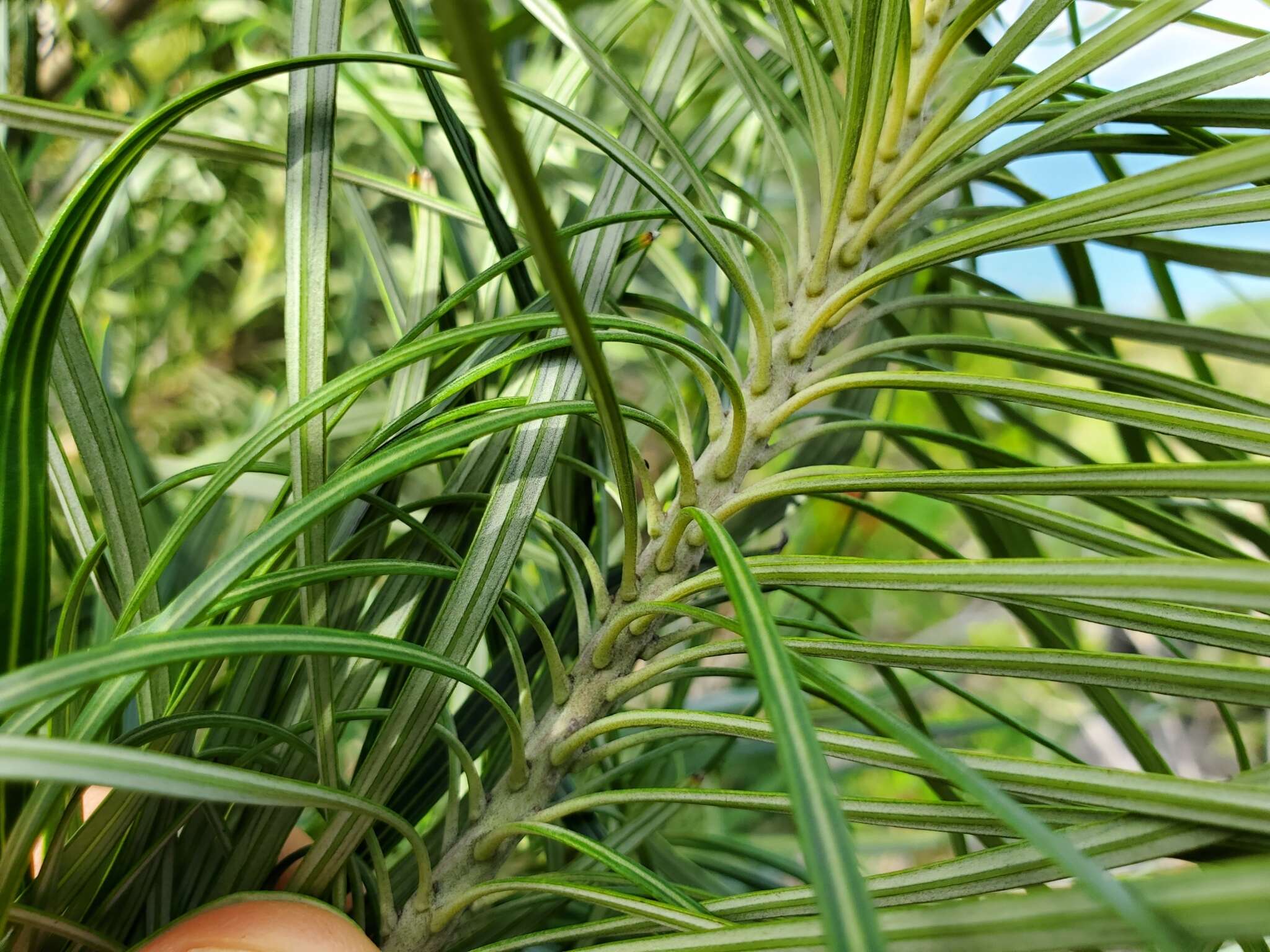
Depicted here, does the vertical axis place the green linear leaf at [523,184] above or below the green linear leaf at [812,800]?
above

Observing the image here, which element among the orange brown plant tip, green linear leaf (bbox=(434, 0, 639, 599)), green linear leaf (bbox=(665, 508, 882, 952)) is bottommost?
the orange brown plant tip

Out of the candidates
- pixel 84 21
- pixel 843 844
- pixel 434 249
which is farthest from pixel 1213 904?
pixel 84 21

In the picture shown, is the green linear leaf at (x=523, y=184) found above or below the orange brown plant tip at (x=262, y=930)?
above

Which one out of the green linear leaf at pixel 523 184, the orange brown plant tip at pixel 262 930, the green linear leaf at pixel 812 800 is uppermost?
the green linear leaf at pixel 523 184

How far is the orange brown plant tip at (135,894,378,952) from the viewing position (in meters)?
0.17

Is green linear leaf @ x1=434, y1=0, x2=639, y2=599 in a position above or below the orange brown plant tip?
above

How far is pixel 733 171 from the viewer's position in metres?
0.41

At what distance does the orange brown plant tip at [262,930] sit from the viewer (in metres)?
0.17

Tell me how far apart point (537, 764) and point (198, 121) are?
492mm

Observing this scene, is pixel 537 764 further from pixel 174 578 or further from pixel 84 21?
pixel 84 21

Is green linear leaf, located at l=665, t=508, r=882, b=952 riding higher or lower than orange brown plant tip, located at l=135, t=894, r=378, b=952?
higher

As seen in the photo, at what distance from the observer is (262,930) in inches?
6.9

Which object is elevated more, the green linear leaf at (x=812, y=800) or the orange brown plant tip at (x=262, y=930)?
the green linear leaf at (x=812, y=800)

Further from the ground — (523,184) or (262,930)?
(523,184)
